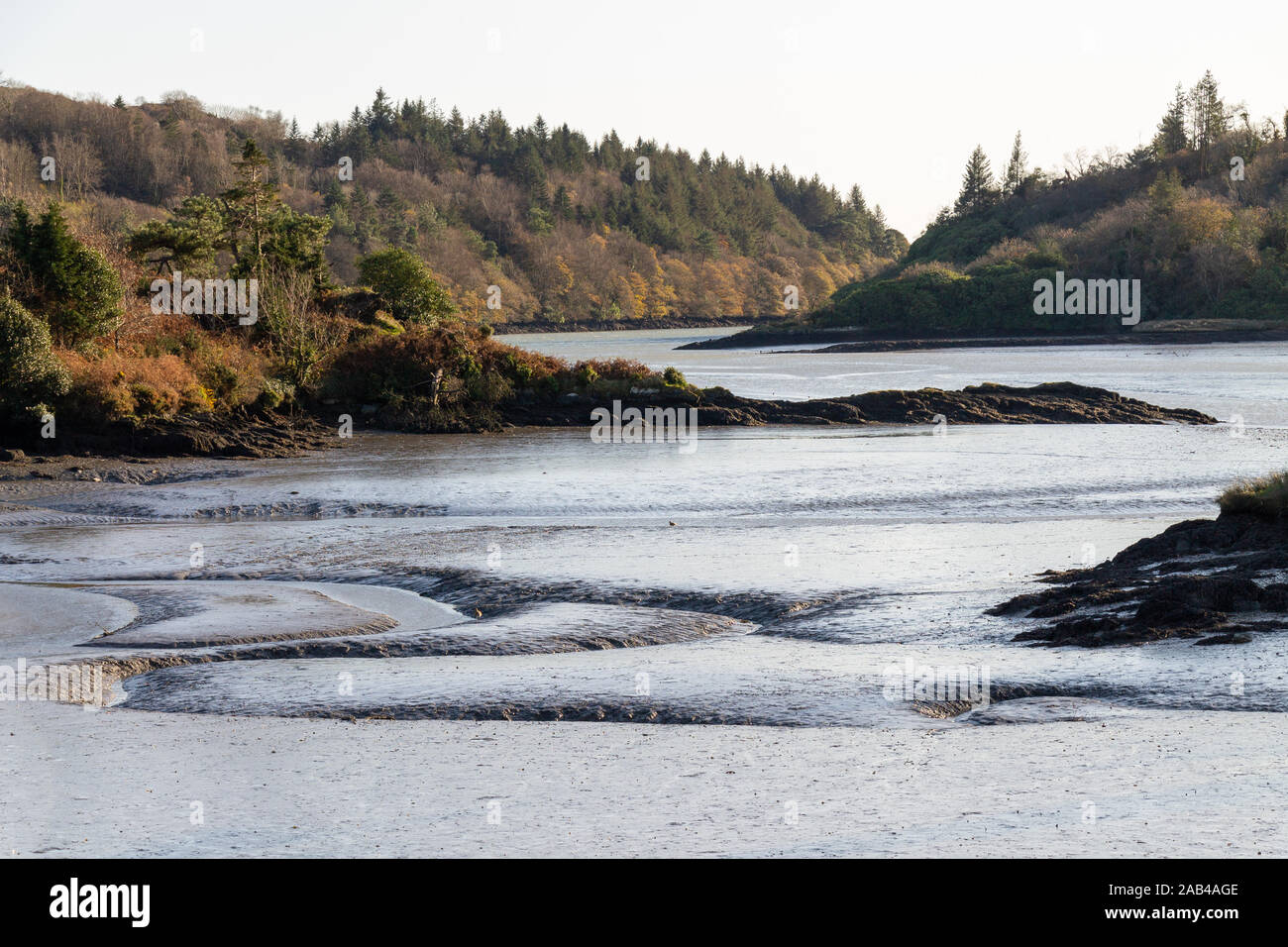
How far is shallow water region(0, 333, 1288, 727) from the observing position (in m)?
10.0

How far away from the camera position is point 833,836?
6.65m

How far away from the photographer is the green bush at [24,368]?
30703 mm

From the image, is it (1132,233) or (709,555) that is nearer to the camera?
(709,555)

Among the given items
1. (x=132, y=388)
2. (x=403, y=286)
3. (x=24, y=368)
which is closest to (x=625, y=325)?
(x=403, y=286)

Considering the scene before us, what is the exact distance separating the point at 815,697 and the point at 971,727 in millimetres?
1330

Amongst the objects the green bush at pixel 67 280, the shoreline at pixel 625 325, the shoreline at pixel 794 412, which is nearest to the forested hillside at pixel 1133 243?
the shoreline at pixel 625 325

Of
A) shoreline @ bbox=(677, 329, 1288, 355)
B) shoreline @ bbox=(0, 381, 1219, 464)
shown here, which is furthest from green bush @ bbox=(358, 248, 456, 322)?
shoreline @ bbox=(677, 329, 1288, 355)

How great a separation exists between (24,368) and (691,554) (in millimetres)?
21008

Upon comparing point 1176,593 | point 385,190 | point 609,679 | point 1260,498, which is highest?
point 385,190

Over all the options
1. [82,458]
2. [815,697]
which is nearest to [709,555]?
[815,697]

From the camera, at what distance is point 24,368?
1212 inches

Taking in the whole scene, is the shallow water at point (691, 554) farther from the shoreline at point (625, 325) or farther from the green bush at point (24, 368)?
the shoreline at point (625, 325)

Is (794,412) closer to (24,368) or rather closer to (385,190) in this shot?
(24,368)

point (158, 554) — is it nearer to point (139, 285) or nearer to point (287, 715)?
point (287, 715)
